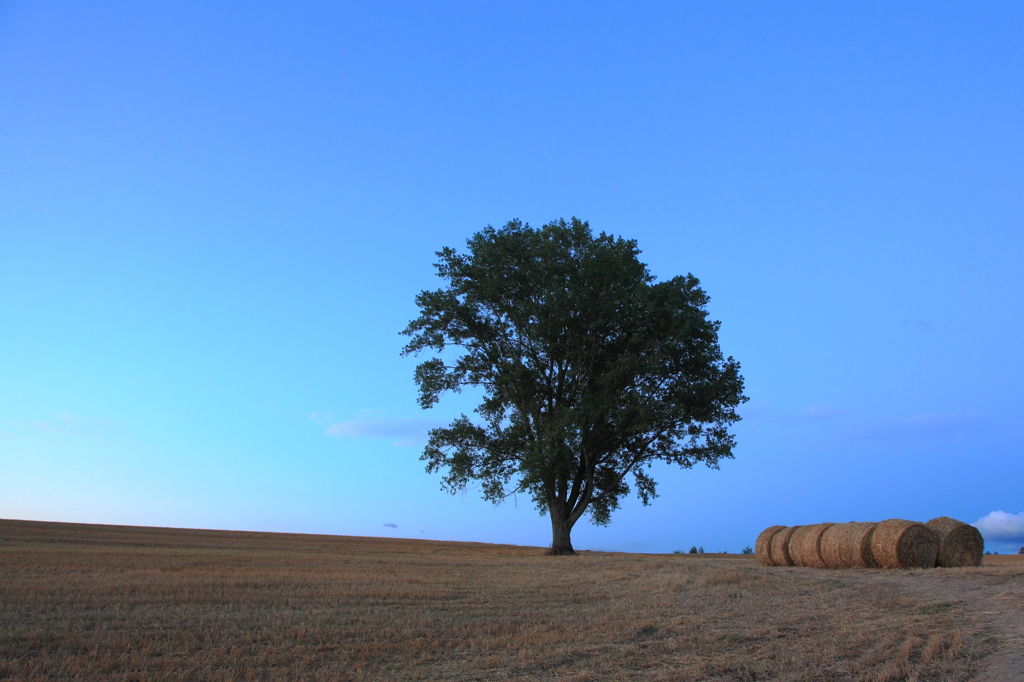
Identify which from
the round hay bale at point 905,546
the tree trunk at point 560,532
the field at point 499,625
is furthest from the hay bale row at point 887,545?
the tree trunk at point 560,532

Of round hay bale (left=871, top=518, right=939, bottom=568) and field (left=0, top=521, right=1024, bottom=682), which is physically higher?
round hay bale (left=871, top=518, right=939, bottom=568)

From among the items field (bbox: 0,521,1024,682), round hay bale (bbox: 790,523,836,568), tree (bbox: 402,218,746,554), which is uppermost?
tree (bbox: 402,218,746,554)

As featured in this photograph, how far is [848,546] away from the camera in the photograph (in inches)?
723

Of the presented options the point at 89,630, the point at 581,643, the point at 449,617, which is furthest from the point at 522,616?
the point at 89,630

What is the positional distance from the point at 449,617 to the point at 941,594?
326 inches

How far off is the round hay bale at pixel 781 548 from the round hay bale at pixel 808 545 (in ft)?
0.56

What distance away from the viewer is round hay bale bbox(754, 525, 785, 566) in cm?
2100

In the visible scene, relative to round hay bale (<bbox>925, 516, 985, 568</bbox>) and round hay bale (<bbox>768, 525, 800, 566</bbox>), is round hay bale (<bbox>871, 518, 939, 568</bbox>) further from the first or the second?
round hay bale (<bbox>768, 525, 800, 566</bbox>)

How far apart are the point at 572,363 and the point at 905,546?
13.8 meters

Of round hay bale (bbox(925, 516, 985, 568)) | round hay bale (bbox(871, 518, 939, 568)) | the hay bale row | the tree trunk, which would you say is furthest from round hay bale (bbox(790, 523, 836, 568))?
the tree trunk

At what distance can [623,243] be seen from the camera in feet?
99.3

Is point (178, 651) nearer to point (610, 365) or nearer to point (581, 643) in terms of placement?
point (581, 643)

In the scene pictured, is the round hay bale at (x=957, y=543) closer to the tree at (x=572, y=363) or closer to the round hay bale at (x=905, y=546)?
the round hay bale at (x=905, y=546)

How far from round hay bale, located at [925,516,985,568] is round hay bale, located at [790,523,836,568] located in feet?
8.38
